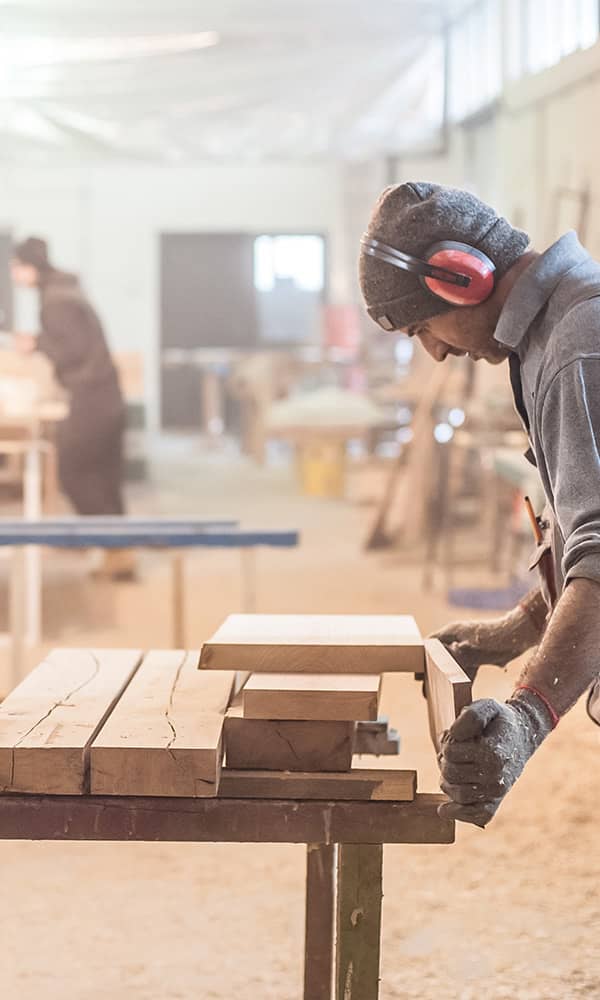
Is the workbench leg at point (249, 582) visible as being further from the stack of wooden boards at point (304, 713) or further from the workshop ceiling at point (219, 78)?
the workshop ceiling at point (219, 78)

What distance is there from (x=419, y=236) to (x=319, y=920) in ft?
3.91

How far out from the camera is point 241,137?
14125 millimetres

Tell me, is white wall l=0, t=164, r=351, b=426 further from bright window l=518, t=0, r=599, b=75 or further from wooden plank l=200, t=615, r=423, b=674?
wooden plank l=200, t=615, r=423, b=674

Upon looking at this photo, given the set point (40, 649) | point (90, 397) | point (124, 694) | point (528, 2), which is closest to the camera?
point (124, 694)

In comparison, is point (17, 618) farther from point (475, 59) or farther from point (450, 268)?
point (475, 59)

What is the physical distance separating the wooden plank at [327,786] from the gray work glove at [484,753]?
0.71 ft

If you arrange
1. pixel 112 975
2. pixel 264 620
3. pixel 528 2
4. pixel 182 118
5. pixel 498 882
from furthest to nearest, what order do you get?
1. pixel 182 118
2. pixel 528 2
3. pixel 498 882
4. pixel 112 975
5. pixel 264 620

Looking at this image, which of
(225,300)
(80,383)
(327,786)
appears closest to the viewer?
(327,786)

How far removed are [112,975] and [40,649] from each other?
3.52 metres

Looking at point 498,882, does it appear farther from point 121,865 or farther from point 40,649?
point 40,649

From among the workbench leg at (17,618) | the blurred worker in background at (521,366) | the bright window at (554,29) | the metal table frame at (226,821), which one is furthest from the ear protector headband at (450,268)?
the bright window at (554,29)

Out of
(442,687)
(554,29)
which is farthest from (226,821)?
(554,29)

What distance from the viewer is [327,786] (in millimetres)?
2148

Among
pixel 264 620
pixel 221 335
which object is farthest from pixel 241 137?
pixel 264 620
